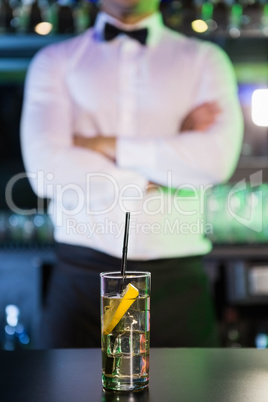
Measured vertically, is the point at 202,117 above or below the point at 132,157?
above

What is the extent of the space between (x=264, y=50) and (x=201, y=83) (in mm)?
474

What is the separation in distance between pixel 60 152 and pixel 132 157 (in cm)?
28

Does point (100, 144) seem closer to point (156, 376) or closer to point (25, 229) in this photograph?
point (25, 229)

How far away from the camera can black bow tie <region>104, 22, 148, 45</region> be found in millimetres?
2758

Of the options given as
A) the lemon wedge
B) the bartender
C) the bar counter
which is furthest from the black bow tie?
the lemon wedge

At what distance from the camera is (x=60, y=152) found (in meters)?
2.71

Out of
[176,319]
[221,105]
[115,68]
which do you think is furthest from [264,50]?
[176,319]

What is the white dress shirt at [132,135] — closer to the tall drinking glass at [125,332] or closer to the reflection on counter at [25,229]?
the reflection on counter at [25,229]

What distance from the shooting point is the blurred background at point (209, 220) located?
Answer: 294cm

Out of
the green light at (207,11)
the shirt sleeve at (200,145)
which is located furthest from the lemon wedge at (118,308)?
the green light at (207,11)

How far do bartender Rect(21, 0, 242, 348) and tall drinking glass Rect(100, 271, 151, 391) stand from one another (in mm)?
1690

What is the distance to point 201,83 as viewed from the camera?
2.79m

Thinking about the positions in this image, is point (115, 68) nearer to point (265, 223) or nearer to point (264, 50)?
point (264, 50)

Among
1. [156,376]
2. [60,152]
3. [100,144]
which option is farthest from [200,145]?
[156,376]
